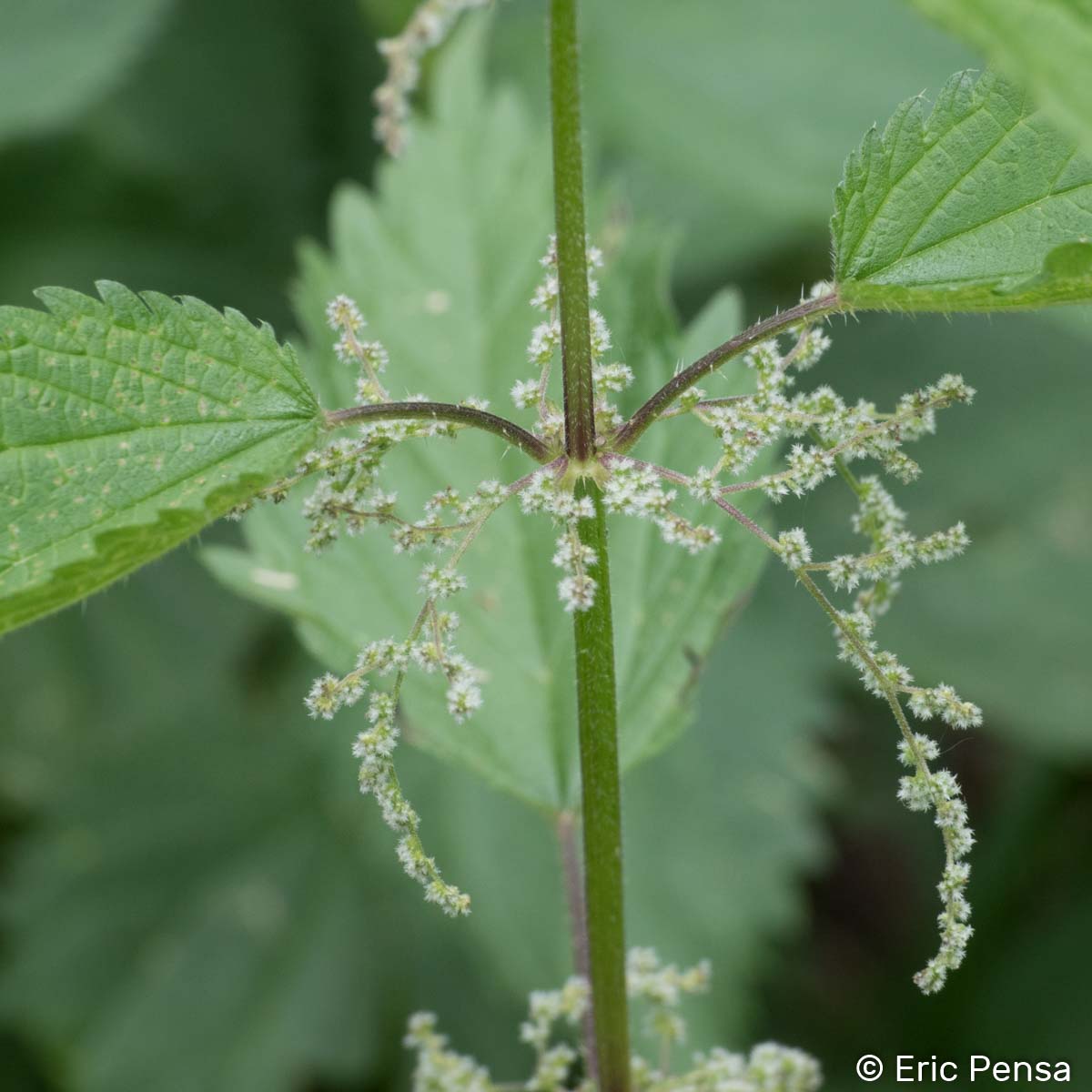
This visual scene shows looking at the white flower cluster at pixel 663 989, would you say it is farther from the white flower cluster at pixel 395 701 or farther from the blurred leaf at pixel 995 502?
the blurred leaf at pixel 995 502

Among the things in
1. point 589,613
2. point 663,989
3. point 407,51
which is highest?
point 407,51

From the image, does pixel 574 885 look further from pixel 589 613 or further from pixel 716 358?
pixel 716 358

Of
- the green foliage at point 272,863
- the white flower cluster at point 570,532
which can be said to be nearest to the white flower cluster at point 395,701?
the white flower cluster at point 570,532

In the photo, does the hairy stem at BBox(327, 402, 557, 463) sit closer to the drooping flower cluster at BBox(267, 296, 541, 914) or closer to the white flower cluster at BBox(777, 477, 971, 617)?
the drooping flower cluster at BBox(267, 296, 541, 914)

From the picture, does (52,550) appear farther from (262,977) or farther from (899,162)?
(262,977)

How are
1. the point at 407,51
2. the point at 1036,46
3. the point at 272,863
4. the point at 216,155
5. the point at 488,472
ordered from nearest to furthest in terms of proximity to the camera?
the point at 1036,46, the point at 407,51, the point at 488,472, the point at 272,863, the point at 216,155

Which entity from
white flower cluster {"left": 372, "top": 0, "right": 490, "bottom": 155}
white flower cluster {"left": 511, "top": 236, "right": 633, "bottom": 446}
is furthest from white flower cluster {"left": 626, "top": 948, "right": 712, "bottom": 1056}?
white flower cluster {"left": 372, "top": 0, "right": 490, "bottom": 155}

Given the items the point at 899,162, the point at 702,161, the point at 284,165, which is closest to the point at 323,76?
the point at 284,165

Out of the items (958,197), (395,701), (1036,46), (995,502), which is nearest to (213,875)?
(995,502)
